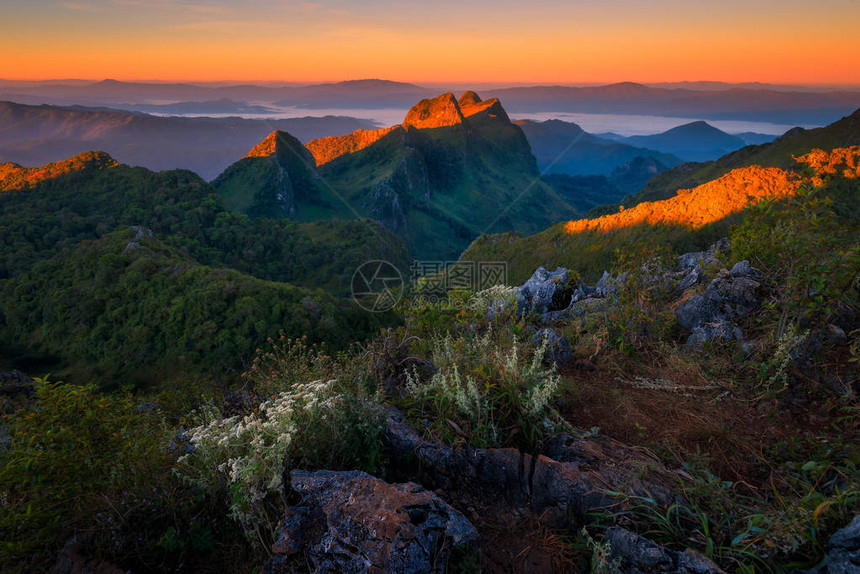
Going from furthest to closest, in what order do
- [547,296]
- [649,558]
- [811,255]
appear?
[547,296], [811,255], [649,558]

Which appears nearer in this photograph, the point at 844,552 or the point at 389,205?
the point at 844,552

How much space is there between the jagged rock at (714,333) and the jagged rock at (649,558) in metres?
4.07

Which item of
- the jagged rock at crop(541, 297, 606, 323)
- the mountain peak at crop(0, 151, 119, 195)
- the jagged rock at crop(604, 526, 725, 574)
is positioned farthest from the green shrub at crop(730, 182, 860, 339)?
the mountain peak at crop(0, 151, 119, 195)

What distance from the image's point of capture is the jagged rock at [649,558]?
2434mm

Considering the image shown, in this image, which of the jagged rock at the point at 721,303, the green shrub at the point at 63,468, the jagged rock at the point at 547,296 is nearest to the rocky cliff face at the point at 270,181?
the jagged rock at the point at 547,296

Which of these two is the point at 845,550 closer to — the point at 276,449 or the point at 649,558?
the point at 649,558

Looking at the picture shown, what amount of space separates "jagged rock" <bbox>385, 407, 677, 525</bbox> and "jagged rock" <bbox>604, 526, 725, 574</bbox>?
311 mm

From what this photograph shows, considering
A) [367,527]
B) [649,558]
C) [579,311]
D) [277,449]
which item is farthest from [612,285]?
[277,449]

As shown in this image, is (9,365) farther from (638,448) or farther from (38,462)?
(638,448)

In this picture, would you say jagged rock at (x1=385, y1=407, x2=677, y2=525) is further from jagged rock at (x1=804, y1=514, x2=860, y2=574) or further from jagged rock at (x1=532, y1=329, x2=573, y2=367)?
jagged rock at (x1=532, y1=329, x2=573, y2=367)

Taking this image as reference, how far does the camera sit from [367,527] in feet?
8.86

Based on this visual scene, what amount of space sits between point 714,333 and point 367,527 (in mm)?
5581

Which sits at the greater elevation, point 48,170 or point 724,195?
point 48,170

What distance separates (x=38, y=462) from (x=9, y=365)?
74.8 meters
